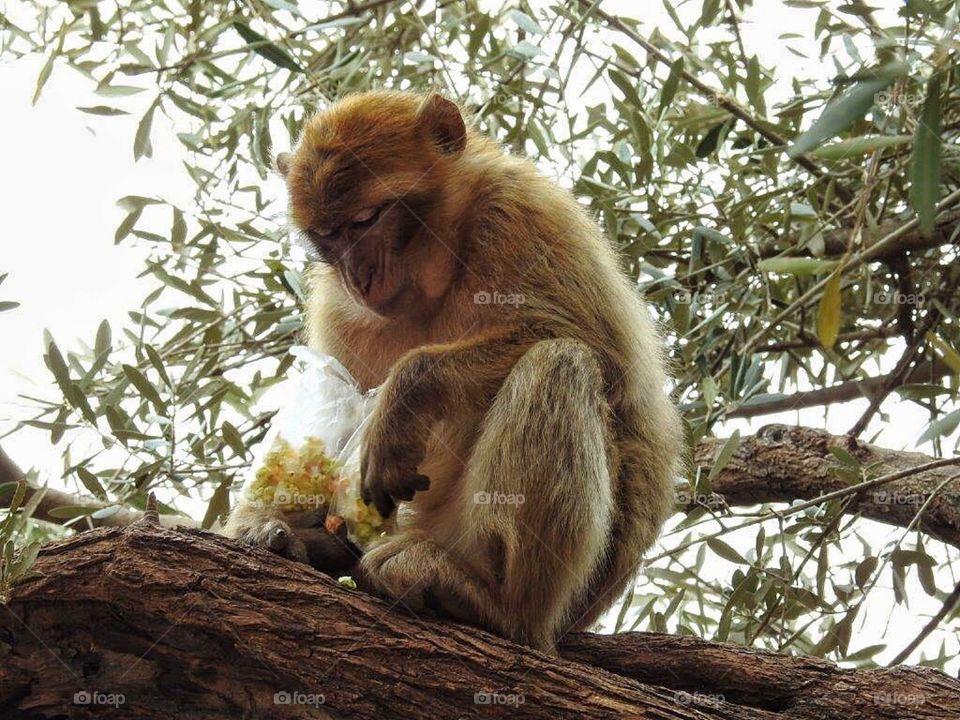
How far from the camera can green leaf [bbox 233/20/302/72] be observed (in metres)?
5.12

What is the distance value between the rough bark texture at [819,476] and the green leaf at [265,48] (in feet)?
9.25

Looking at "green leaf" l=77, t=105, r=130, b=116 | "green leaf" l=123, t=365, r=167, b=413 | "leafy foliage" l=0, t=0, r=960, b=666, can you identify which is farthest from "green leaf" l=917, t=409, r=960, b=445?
"green leaf" l=77, t=105, r=130, b=116

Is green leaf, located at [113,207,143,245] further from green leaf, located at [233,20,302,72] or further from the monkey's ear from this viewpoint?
the monkey's ear

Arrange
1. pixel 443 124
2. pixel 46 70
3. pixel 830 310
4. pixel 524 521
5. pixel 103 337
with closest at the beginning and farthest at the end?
pixel 830 310
pixel 524 521
pixel 443 124
pixel 103 337
pixel 46 70

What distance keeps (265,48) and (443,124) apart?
1.09 m

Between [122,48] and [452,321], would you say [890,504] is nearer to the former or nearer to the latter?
[452,321]

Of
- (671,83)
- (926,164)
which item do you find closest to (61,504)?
(671,83)

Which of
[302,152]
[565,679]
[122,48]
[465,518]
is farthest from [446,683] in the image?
[122,48]
